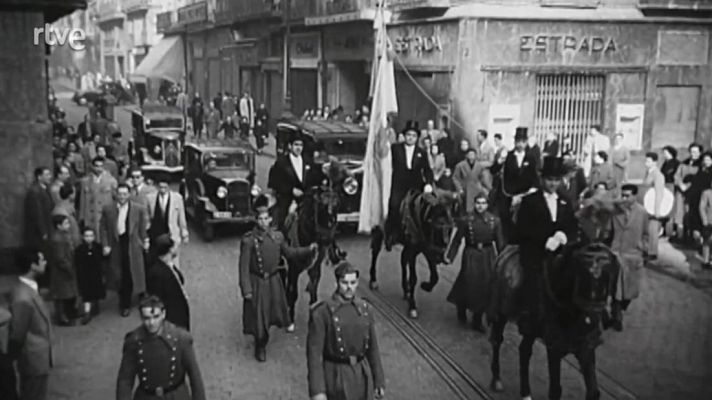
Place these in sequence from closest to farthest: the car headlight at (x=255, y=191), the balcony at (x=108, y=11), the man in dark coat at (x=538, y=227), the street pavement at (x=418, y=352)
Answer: the man in dark coat at (x=538, y=227) → the street pavement at (x=418, y=352) → the car headlight at (x=255, y=191) → the balcony at (x=108, y=11)

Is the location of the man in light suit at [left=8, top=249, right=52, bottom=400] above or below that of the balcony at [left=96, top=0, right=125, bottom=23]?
below

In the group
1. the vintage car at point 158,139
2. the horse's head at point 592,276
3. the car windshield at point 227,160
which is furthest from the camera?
the vintage car at point 158,139

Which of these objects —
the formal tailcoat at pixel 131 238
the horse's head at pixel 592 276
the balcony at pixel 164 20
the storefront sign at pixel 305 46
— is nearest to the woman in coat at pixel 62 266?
the formal tailcoat at pixel 131 238

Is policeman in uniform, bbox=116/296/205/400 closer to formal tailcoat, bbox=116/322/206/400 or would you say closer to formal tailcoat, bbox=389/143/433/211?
formal tailcoat, bbox=116/322/206/400

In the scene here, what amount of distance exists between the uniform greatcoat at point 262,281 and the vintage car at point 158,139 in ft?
36.6

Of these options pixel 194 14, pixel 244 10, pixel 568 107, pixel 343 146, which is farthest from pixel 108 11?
pixel 343 146

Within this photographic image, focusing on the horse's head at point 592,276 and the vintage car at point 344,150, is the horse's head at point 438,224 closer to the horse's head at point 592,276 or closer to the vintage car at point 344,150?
the horse's head at point 592,276

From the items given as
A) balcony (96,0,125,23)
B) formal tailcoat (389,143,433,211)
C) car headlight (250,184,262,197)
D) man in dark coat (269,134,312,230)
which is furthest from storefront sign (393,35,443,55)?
balcony (96,0,125,23)

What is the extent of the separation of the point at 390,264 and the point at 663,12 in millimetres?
11989

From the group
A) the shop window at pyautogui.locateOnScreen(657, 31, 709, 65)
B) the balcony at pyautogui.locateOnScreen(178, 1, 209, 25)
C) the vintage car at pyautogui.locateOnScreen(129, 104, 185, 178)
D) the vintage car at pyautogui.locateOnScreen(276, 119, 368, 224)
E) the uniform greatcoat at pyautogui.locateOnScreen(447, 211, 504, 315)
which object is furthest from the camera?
the balcony at pyautogui.locateOnScreen(178, 1, 209, 25)

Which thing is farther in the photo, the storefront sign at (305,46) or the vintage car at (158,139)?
the storefront sign at (305,46)

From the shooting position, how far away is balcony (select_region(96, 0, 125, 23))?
67312 mm

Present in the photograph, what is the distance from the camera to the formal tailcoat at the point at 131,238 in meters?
11.1

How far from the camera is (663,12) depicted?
21594mm
